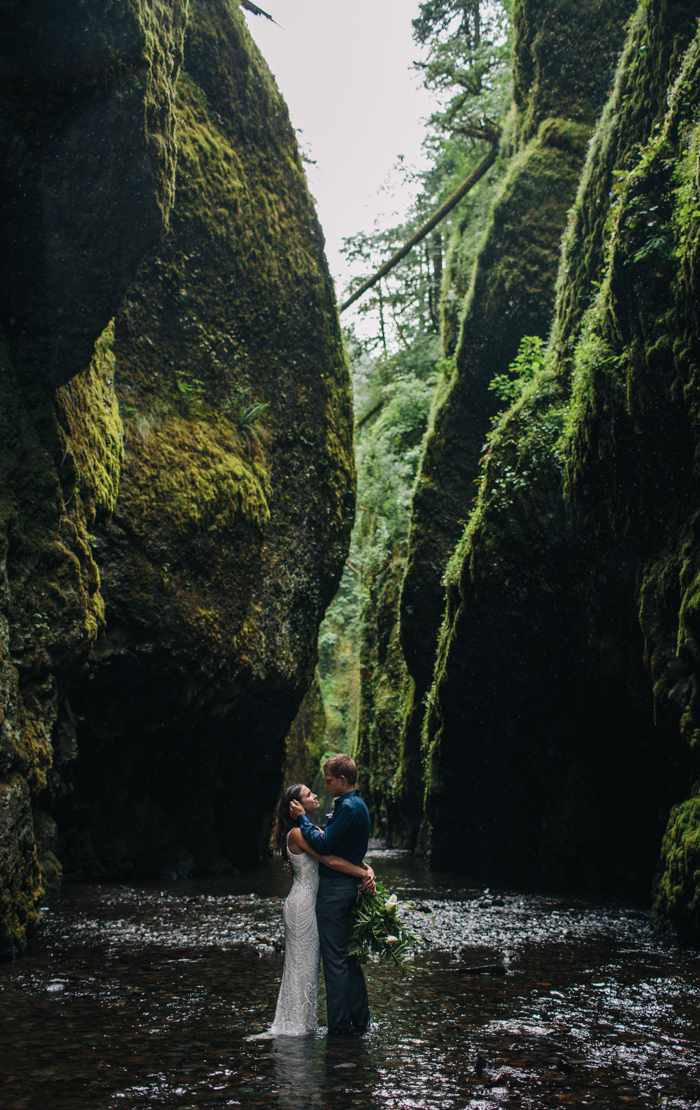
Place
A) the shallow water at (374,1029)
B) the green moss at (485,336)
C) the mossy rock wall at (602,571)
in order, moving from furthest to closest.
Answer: the green moss at (485,336), the mossy rock wall at (602,571), the shallow water at (374,1029)

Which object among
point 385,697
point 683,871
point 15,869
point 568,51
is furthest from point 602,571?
point 385,697

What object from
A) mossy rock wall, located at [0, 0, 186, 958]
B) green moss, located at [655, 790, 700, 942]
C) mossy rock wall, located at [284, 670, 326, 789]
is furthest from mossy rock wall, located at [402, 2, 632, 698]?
green moss, located at [655, 790, 700, 942]

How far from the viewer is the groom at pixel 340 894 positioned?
421 centimetres

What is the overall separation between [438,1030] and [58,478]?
19.7 ft

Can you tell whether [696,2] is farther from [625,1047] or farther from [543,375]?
[625,1047]

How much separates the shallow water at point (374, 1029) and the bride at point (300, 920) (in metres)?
0.14

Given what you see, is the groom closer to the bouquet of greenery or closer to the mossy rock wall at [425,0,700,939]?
the bouquet of greenery

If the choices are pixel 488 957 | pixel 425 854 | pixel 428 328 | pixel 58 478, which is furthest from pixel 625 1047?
pixel 428 328

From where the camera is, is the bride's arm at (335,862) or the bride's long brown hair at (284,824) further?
the bride's long brown hair at (284,824)

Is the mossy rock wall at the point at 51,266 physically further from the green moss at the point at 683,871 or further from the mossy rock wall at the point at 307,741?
the mossy rock wall at the point at 307,741

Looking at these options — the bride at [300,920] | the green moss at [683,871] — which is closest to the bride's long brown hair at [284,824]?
the bride at [300,920]

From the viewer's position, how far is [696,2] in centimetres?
918

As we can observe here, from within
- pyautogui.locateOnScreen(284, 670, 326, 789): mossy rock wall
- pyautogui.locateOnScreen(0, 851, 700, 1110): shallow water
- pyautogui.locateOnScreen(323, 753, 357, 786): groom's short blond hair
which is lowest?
pyautogui.locateOnScreen(0, 851, 700, 1110): shallow water

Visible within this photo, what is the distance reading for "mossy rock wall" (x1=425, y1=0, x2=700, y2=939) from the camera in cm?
785
